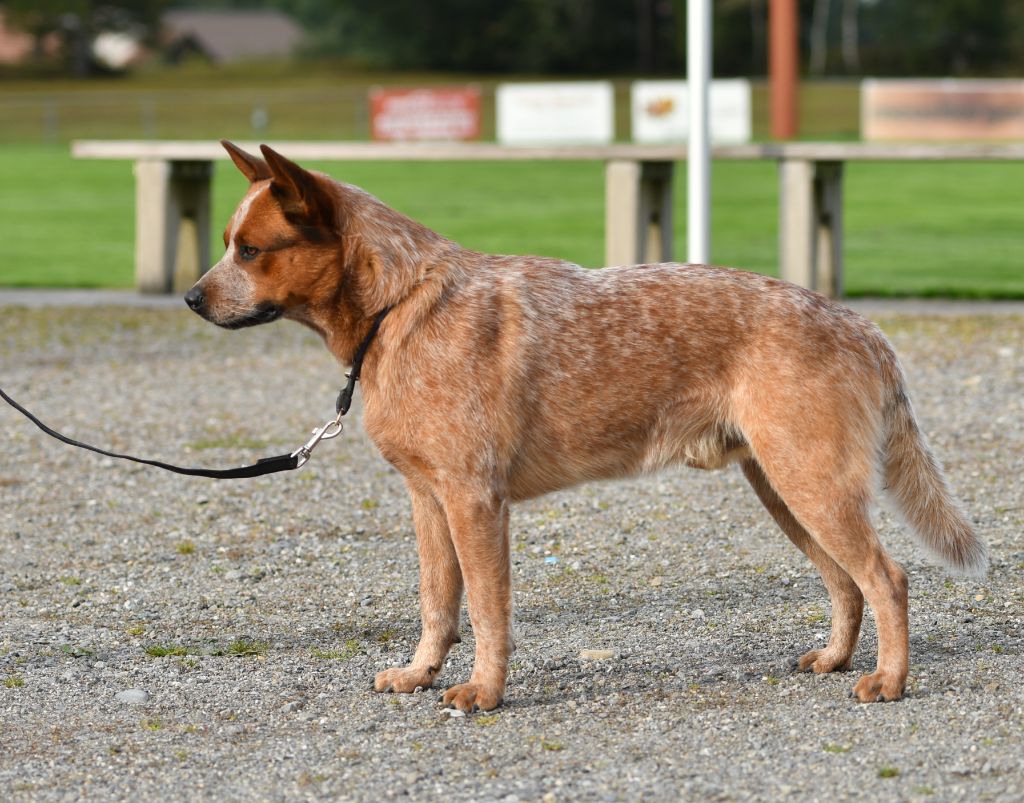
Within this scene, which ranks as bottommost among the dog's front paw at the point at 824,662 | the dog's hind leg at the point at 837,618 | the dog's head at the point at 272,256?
the dog's front paw at the point at 824,662

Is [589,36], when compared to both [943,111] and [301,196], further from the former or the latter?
[301,196]

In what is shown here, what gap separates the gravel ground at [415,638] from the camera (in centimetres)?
389

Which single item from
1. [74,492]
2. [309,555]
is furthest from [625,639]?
[74,492]

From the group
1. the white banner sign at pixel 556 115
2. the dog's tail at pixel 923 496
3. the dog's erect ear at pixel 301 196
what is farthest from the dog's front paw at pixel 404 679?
the white banner sign at pixel 556 115

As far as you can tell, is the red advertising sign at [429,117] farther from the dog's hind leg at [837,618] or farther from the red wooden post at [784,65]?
the dog's hind leg at [837,618]

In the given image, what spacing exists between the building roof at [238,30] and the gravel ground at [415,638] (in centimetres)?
9641

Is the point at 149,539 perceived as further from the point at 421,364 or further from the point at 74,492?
the point at 421,364

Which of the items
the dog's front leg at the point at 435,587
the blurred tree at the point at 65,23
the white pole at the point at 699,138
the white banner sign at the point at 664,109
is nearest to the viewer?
the dog's front leg at the point at 435,587

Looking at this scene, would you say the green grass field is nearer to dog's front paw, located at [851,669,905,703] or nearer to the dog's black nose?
dog's front paw, located at [851,669,905,703]

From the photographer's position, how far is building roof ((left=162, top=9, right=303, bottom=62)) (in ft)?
334

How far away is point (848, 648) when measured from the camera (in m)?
4.66

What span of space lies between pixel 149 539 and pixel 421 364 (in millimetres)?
2482

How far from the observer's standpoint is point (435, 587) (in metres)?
4.67

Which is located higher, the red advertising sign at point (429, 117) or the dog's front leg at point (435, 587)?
the red advertising sign at point (429, 117)
